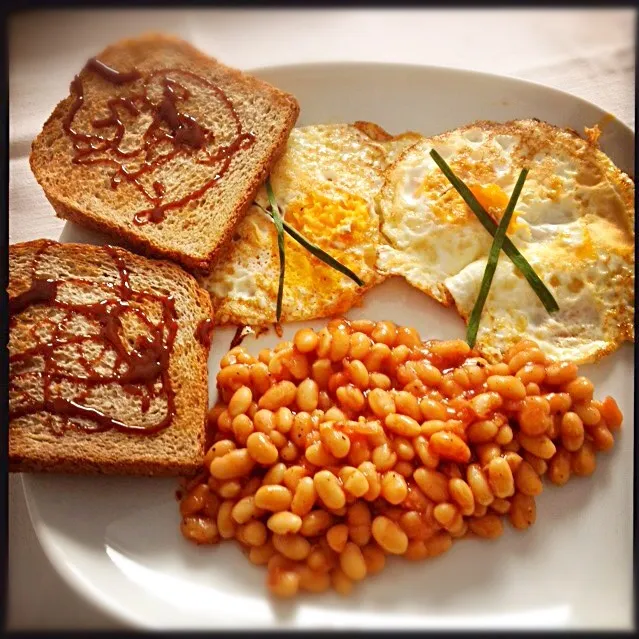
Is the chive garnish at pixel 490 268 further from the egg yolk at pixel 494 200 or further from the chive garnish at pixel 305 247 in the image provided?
the chive garnish at pixel 305 247

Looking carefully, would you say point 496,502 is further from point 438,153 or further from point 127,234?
point 127,234

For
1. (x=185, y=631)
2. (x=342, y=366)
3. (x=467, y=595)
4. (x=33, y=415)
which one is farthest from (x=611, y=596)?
(x=33, y=415)

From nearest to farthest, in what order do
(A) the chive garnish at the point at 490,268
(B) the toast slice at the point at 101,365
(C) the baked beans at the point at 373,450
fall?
A: (C) the baked beans at the point at 373,450 → (B) the toast slice at the point at 101,365 → (A) the chive garnish at the point at 490,268

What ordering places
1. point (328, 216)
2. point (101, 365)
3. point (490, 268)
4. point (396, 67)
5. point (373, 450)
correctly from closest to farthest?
point (373, 450) < point (101, 365) < point (490, 268) < point (328, 216) < point (396, 67)

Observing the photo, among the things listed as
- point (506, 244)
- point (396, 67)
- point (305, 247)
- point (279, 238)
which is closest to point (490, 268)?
point (506, 244)

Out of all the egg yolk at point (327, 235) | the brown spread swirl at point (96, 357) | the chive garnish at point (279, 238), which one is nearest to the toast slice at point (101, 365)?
the brown spread swirl at point (96, 357)

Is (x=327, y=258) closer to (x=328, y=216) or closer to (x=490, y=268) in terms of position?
(x=328, y=216)

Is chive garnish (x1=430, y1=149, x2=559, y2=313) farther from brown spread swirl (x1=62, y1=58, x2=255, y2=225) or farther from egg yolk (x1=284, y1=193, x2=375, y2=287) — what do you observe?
brown spread swirl (x1=62, y1=58, x2=255, y2=225)
